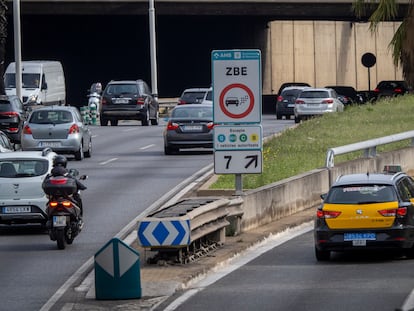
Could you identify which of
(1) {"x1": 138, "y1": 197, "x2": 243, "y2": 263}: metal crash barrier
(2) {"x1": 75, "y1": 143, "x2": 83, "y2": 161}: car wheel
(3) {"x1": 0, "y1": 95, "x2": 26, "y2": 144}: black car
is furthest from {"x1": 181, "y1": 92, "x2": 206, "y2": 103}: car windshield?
(1) {"x1": 138, "y1": 197, "x2": 243, "y2": 263}: metal crash barrier

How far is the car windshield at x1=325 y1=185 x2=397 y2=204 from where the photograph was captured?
68.2 ft

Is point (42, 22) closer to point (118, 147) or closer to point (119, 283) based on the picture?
point (118, 147)

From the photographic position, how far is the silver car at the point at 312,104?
59.7 m

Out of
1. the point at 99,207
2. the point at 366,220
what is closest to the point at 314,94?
the point at 99,207

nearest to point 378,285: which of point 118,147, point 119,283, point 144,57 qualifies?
point 119,283

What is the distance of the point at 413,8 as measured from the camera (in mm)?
22922

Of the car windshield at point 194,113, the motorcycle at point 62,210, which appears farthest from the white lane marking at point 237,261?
the car windshield at point 194,113

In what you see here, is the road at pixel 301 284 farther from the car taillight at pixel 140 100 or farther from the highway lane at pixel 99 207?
the car taillight at pixel 140 100

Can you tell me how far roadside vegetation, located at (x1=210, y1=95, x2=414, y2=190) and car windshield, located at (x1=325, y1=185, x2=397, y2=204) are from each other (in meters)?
7.86

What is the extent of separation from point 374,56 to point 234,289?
70433mm

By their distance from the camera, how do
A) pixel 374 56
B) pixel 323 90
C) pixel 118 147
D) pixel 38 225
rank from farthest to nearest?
1. pixel 374 56
2. pixel 323 90
3. pixel 118 147
4. pixel 38 225

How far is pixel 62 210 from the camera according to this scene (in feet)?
74.8

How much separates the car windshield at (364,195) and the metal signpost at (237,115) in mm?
3187

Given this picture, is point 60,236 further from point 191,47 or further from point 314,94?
point 191,47
